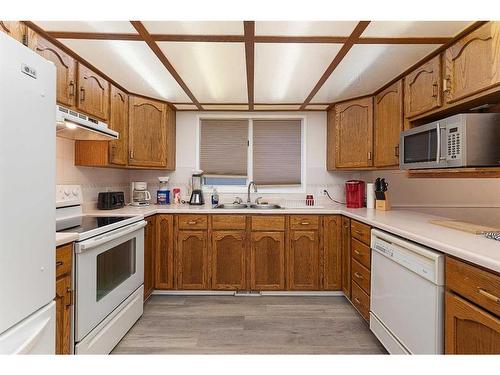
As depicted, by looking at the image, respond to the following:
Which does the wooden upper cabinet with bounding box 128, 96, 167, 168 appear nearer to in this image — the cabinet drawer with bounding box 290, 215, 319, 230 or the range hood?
the range hood

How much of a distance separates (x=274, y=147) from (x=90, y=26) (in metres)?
2.32

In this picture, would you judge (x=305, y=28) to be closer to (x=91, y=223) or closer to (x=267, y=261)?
(x=91, y=223)

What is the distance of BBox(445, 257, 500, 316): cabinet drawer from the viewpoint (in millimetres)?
1034

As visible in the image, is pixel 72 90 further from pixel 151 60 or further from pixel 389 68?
pixel 389 68

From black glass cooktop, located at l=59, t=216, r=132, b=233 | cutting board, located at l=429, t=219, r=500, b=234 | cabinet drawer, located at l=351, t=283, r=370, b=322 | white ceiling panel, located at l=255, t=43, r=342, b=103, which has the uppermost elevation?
white ceiling panel, located at l=255, t=43, r=342, b=103

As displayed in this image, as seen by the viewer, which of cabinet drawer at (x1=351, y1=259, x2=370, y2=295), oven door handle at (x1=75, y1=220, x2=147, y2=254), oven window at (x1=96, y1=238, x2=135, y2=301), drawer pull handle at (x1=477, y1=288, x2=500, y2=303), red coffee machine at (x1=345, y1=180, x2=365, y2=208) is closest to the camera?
drawer pull handle at (x1=477, y1=288, x2=500, y2=303)

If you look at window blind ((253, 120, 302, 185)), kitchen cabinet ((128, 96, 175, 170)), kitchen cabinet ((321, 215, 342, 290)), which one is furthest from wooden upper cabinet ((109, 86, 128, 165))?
kitchen cabinet ((321, 215, 342, 290))

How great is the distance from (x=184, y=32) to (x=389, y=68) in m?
1.52

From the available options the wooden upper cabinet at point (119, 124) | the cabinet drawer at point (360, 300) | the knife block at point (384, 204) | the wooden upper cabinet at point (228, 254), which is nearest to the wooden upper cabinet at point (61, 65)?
the wooden upper cabinet at point (119, 124)

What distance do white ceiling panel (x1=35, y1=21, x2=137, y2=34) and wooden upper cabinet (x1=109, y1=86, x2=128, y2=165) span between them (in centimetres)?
91

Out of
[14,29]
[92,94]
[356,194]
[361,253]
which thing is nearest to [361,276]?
[361,253]

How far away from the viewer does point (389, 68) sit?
7.30ft

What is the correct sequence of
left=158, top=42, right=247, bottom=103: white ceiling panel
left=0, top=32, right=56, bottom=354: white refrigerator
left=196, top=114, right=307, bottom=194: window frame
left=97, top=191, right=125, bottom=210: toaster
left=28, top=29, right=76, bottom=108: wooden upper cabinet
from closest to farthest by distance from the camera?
left=0, top=32, right=56, bottom=354: white refrigerator, left=28, top=29, right=76, bottom=108: wooden upper cabinet, left=158, top=42, right=247, bottom=103: white ceiling panel, left=97, top=191, right=125, bottom=210: toaster, left=196, top=114, right=307, bottom=194: window frame

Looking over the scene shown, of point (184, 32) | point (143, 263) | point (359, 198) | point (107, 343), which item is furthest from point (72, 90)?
point (359, 198)
